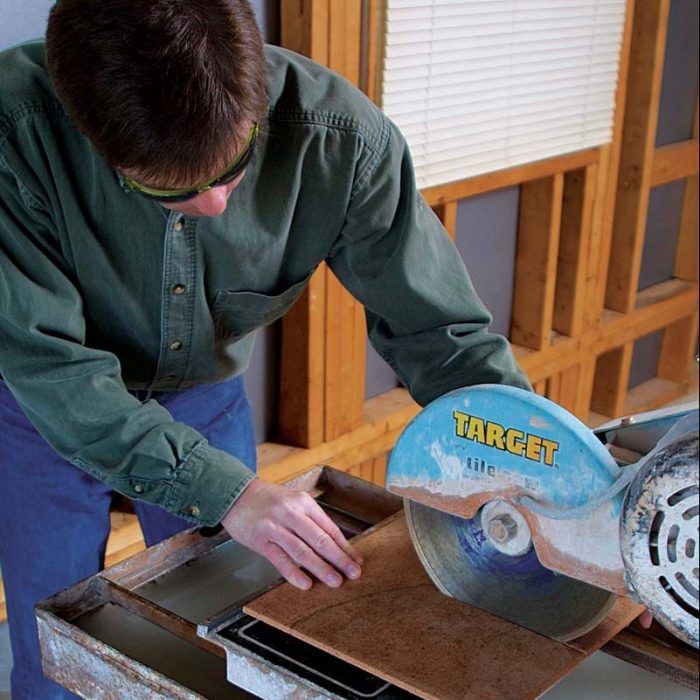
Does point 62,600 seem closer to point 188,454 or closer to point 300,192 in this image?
point 188,454

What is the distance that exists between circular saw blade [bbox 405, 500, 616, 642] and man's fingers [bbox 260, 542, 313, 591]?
5.3 inches

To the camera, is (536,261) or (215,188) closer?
(215,188)

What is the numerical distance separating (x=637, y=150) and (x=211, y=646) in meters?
2.60

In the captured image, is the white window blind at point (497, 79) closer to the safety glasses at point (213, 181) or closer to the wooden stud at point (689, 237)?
the wooden stud at point (689, 237)

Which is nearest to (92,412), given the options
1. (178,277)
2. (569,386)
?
(178,277)

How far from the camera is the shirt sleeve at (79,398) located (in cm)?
133

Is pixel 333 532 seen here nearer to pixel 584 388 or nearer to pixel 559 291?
pixel 559 291

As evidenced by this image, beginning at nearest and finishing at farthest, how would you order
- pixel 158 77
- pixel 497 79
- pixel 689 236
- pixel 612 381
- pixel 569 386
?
pixel 158 77 → pixel 497 79 → pixel 569 386 → pixel 612 381 → pixel 689 236

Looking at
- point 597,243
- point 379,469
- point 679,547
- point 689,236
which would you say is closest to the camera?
point 679,547

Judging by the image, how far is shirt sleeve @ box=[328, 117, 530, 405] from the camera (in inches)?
58.6

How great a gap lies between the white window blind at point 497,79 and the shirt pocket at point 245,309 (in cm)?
95

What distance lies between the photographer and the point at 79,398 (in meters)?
1.35

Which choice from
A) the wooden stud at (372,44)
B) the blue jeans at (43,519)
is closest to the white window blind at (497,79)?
the wooden stud at (372,44)

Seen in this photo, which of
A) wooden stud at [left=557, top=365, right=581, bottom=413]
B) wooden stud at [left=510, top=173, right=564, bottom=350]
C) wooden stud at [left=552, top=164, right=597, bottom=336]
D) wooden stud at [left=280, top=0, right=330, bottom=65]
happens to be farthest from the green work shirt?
wooden stud at [left=557, top=365, right=581, bottom=413]
